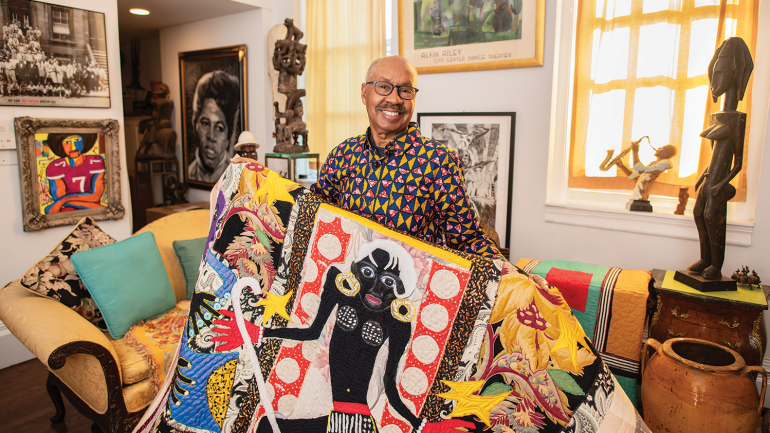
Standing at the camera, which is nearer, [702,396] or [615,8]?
[702,396]

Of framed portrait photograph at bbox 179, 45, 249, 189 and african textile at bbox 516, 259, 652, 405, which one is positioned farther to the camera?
framed portrait photograph at bbox 179, 45, 249, 189

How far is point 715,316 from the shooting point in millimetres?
2023

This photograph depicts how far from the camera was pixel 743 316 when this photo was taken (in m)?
1.98

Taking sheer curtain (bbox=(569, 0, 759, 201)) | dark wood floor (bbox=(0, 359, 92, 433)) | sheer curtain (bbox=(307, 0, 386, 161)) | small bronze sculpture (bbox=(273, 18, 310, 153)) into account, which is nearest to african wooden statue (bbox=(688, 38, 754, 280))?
sheer curtain (bbox=(569, 0, 759, 201))

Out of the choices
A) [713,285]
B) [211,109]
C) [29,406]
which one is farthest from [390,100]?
[211,109]

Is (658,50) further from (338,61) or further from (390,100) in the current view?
(338,61)

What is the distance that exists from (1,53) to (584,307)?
3526 millimetres

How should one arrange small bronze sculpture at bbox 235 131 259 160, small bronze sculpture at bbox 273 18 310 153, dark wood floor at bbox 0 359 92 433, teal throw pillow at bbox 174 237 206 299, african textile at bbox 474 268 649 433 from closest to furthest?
1. african textile at bbox 474 268 649 433
2. dark wood floor at bbox 0 359 92 433
3. teal throw pillow at bbox 174 237 206 299
4. small bronze sculpture at bbox 235 131 259 160
5. small bronze sculpture at bbox 273 18 310 153

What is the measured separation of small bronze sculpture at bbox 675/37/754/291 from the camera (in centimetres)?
196

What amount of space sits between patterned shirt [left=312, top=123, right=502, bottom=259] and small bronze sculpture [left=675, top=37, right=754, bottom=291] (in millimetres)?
1317

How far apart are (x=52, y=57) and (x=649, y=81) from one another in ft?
11.8

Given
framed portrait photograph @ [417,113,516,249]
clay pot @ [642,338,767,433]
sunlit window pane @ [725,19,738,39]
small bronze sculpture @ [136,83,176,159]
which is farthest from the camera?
small bronze sculpture @ [136,83,176,159]

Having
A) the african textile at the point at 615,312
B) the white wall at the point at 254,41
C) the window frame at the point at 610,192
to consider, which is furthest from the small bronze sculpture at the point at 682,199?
the white wall at the point at 254,41

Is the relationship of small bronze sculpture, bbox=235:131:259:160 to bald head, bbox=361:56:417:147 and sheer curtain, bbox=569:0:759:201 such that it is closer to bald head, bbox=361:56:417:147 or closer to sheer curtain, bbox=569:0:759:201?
bald head, bbox=361:56:417:147
